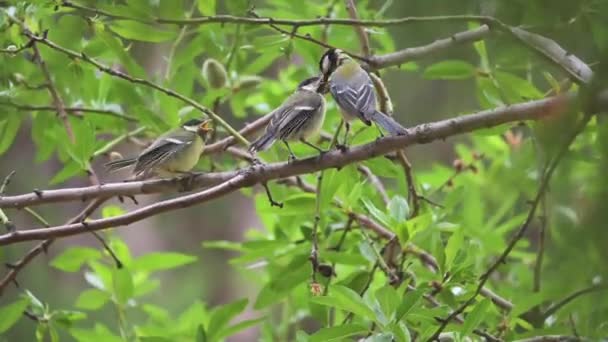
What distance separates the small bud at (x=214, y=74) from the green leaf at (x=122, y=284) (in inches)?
17.4

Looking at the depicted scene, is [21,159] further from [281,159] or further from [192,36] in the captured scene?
[281,159]

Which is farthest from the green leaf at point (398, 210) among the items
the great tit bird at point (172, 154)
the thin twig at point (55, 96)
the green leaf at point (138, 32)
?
the thin twig at point (55, 96)

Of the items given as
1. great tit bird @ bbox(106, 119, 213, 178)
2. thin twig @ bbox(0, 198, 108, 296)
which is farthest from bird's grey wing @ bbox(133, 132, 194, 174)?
thin twig @ bbox(0, 198, 108, 296)

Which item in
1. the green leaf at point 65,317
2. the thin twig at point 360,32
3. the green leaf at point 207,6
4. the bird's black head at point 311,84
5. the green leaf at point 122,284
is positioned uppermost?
the green leaf at point 207,6

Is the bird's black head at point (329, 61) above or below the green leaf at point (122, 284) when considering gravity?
above

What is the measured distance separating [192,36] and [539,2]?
1445 millimetres

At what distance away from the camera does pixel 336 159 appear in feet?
4.12

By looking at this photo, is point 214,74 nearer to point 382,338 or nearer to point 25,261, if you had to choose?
point 25,261

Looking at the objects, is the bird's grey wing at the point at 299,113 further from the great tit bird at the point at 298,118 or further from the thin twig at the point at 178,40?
the thin twig at the point at 178,40

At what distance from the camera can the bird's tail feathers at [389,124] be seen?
123cm

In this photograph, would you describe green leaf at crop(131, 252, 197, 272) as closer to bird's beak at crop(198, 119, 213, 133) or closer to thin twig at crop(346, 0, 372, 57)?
bird's beak at crop(198, 119, 213, 133)

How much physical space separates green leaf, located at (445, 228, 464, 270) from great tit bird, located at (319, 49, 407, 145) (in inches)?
8.7

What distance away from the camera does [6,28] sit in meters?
1.55

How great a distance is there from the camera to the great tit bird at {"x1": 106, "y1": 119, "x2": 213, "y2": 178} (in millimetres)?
1600
